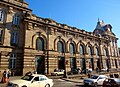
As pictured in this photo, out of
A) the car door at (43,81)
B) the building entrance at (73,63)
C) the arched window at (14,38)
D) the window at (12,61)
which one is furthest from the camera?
the building entrance at (73,63)

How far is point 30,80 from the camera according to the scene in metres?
12.9

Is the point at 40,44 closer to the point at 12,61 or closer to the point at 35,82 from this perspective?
the point at 12,61

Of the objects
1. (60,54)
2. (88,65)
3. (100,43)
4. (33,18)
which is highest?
(33,18)

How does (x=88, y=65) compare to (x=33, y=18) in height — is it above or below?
below

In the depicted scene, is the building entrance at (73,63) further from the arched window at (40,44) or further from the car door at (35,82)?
the car door at (35,82)

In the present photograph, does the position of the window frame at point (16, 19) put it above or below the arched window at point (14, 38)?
above

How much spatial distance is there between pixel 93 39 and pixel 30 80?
33223mm

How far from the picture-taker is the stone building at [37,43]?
25141mm

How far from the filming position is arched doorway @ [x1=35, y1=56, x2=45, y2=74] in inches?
1110

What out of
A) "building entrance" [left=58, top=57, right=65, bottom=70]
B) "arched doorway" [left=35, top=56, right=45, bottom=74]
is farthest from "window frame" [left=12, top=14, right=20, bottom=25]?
"building entrance" [left=58, top=57, right=65, bottom=70]

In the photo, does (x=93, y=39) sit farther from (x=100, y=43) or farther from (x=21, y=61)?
(x=21, y=61)

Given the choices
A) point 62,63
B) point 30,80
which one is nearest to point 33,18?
point 62,63

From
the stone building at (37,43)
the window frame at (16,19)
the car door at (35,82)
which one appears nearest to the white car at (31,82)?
the car door at (35,82)

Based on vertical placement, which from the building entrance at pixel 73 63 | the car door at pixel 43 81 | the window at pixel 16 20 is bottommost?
the car door at pixel 43 81
